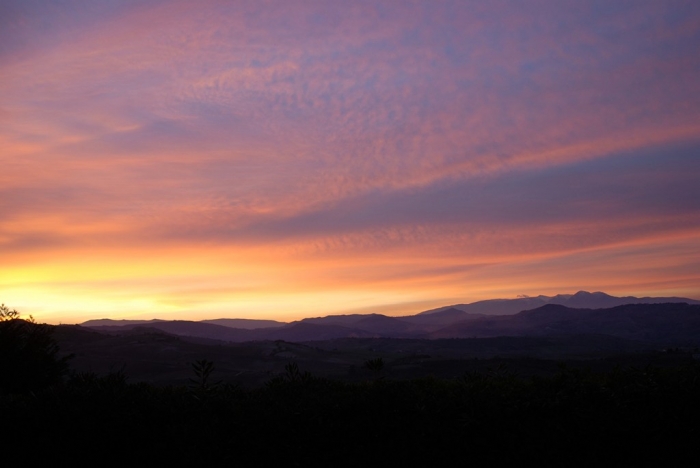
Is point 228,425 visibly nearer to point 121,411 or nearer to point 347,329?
point 121,411

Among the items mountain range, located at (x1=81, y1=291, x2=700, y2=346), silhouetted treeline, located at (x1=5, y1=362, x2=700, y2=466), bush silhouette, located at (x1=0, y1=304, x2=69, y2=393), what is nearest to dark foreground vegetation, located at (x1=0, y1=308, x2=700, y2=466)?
silhouetted treeline, located at (x1=5, y1=362, x2=700, y2=466)

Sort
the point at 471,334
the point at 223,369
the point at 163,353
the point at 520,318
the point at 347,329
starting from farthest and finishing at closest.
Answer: the point at 347,329
the point at 520,318
the point at 471,334
the point at 163,353
the point at 223,369

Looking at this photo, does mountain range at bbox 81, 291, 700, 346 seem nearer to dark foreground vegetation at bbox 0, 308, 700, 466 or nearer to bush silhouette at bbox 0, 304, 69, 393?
bush silhouette at bbox 0, 304, 69, 393

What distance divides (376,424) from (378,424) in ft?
0.09

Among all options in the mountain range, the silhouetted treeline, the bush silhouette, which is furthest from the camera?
the mountain range

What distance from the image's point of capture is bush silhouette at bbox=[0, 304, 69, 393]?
1579cm

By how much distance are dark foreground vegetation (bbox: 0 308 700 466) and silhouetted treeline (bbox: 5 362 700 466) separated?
0.01m

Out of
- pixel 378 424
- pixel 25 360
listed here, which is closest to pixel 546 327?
pixel 25 360

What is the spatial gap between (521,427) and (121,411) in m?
5.41

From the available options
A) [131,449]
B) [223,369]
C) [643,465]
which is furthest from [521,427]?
[223,369]

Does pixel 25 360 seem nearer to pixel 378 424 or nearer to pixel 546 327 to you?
pixel 378 424

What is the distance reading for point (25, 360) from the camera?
53.7 feet

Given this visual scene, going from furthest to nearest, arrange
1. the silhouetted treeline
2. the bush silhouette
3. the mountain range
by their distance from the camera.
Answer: the mountain range, the bush silhouette, the silhouetted treeline

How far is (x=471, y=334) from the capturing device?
121438mm
